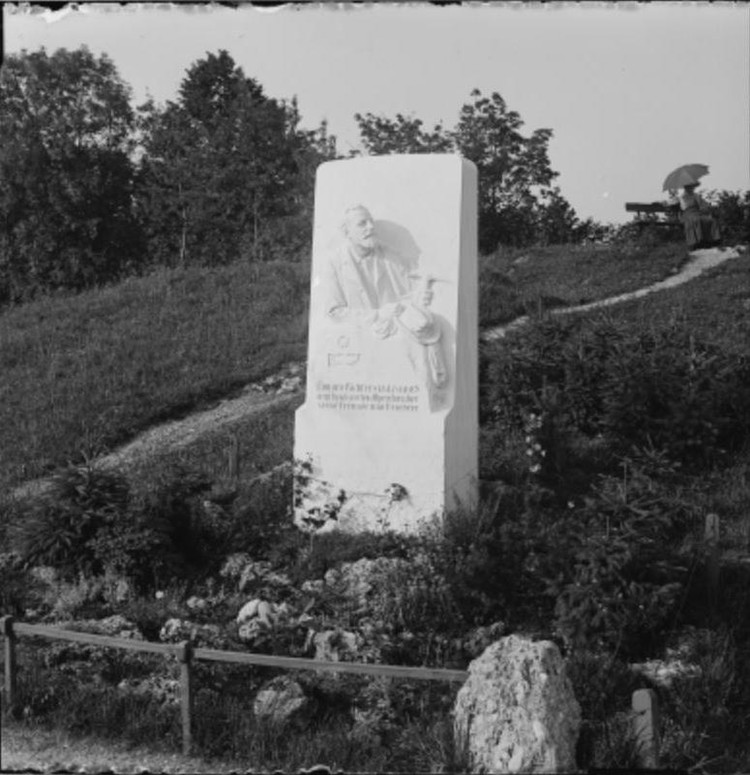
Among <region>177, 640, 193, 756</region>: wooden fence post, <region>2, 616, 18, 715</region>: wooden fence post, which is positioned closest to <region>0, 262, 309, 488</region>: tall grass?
<region>2, 616, 18, 715</region>: wooden fence post

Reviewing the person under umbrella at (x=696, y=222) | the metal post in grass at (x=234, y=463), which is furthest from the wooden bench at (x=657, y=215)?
the metal post in grass at (x=234, y=463)

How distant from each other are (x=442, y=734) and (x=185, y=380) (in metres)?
10.6

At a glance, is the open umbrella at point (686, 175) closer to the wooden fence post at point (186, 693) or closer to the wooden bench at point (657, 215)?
the wooden bench at point (657, 215)

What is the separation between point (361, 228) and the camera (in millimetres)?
8570

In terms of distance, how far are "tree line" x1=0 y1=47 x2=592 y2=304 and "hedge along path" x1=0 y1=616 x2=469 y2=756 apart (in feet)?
75.9

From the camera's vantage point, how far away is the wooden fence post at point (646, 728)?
5105mm

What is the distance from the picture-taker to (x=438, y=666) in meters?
6.32

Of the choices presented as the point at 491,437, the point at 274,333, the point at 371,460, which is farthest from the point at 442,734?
the point at 274,333

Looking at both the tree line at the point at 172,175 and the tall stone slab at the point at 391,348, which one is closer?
the tall stone slab at the point at 391,348

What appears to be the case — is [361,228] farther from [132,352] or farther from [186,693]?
[132,352]

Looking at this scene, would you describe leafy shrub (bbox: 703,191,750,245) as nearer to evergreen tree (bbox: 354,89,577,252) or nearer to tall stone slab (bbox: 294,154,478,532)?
evergreen tree (bbox: 354,89,577,252)

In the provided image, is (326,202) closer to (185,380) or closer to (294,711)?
(294,711)

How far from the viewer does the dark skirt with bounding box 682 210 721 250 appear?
2384 cm

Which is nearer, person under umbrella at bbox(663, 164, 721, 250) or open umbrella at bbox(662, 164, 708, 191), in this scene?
open umbrella at bbox(662, 164, 708, 191)
